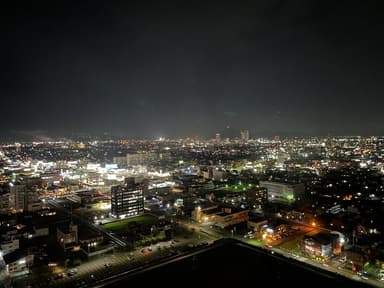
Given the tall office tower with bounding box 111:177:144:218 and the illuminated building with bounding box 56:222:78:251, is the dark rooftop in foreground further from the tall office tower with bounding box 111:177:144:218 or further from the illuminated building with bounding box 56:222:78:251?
the tall office tower with bounding box 111:177:144:218

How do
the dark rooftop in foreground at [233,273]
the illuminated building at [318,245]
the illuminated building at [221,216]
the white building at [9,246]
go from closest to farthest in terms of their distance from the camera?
the dark rooftop in foreground at [233,273] → the illuminated building at [318,245] → the white building at [9,246] → the illuminated building at [221,216]

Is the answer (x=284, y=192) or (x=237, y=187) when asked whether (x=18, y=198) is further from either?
(x=284, y=192)

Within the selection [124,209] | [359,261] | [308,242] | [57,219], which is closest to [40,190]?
[57,219]

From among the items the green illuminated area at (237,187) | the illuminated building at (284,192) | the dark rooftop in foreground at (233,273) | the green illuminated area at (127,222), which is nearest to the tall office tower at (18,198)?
the green illuminated area at (127,222)

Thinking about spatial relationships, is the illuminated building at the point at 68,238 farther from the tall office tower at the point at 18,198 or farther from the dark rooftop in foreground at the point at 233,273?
the tall office tower at the point at 18,198

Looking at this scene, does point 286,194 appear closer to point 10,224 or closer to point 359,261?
point 359,261

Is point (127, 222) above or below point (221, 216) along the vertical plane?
below

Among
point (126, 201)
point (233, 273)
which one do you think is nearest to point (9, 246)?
point (126, 201)
